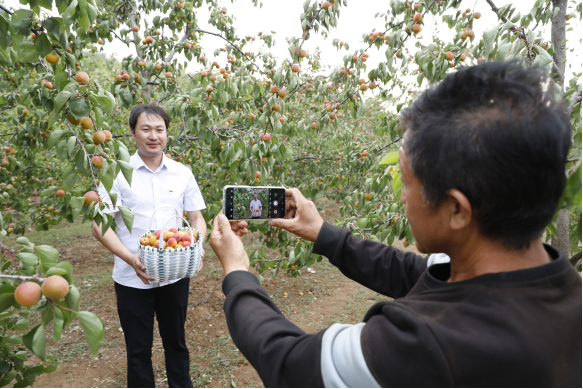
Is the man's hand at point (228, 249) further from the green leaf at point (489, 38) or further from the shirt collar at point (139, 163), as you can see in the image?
the green leaf at point (489, 38)

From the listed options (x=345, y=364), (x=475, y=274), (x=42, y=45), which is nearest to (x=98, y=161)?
(x=42, y=45)

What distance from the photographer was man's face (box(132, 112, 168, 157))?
7.95ft

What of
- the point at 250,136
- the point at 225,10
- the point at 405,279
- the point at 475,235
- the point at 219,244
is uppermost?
the point at 225,10

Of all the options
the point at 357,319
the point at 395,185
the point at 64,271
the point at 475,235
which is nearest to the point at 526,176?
the point at 475,235

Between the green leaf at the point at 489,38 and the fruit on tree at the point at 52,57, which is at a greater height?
the green leaf at the point at 489,38

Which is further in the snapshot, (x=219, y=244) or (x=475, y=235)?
(x=219, y=244)

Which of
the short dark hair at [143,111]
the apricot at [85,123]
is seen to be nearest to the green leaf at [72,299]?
the apricot at [85,123]

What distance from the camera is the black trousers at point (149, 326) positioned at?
2.29m

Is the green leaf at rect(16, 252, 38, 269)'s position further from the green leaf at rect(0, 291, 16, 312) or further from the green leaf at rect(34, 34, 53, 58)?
the green leaf at rect(34, 34, 53, 58)

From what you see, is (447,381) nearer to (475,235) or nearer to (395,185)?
(475,235)

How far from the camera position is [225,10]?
4.73 meters

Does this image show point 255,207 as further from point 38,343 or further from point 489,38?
point 489,38

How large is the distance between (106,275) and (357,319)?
3.99 metres

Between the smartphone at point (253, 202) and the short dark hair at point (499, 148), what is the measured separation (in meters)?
1.00
